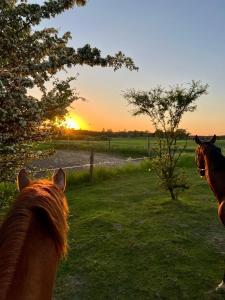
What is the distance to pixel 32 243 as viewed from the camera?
258 centimetres

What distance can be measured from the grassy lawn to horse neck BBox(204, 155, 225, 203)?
1.54m

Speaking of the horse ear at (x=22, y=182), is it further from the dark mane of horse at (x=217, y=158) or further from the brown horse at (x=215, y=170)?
the dark mane of horse at (x=217, y=158)

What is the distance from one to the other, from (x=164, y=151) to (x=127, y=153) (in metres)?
26.1

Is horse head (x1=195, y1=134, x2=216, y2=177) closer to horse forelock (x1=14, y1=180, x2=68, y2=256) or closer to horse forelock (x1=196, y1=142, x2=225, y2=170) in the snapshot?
horse forelock (x1=196, y1=142, x2=225, y2=170)

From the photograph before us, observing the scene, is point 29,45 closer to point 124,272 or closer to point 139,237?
point 124,272

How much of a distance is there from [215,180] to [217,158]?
0.48 meters

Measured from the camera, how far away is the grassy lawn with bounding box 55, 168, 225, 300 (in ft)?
24.9

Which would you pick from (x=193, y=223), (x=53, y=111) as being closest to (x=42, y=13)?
(x=53, y=111)

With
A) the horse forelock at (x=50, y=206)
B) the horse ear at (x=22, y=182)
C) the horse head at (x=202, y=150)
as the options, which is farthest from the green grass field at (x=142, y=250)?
the horse forelock at (x=50, y=206)

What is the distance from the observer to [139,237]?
1024 cm

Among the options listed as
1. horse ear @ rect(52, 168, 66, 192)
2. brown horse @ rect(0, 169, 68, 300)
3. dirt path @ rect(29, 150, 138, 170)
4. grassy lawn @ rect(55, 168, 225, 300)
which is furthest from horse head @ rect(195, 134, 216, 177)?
dirt path @ rect(29, 150, 138, 170)

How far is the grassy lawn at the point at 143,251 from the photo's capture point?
758 cm

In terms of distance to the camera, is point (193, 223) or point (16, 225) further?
point (193, 223)

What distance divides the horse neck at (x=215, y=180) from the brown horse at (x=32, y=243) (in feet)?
18.3
